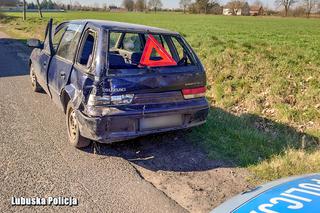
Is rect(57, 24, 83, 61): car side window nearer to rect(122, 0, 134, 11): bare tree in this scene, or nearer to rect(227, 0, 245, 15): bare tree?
rect(227, 0, 245, 15): bare tree

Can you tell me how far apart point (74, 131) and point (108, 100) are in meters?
0.92

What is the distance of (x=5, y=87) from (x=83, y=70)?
4.19 metres

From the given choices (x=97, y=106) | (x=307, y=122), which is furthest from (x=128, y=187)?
(x=307, y=122)

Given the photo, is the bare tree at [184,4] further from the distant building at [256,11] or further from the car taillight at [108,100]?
the car taillight at [108,100]

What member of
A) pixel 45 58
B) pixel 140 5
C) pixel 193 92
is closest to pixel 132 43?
pixel 45 58

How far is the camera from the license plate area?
4.14m

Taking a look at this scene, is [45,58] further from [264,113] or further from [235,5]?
[235,5]

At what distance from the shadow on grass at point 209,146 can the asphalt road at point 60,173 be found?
0.28m

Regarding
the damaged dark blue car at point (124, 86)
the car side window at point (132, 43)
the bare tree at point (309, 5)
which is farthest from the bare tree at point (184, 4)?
the damaged dark blue car at point (124, 86)

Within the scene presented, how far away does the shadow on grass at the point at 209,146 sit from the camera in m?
4.25

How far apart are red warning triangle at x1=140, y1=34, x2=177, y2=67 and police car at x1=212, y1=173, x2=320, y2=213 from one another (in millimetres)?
2345

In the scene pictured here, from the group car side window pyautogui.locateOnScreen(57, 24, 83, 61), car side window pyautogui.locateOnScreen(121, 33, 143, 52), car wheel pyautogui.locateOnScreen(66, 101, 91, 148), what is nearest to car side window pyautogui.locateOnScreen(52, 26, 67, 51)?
car side window pyautogui.locateOnScreen(57, 24, 83, 61)

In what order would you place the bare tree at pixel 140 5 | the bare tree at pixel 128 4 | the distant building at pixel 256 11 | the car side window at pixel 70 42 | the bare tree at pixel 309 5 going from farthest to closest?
the bare tree at pixel 128 4
the bare tree at pixel 140 5
the distant building at pixel 256 11
the bare tree at pixel 309 5
the car side window at pixel 70 42

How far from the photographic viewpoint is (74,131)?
15.0 ft
